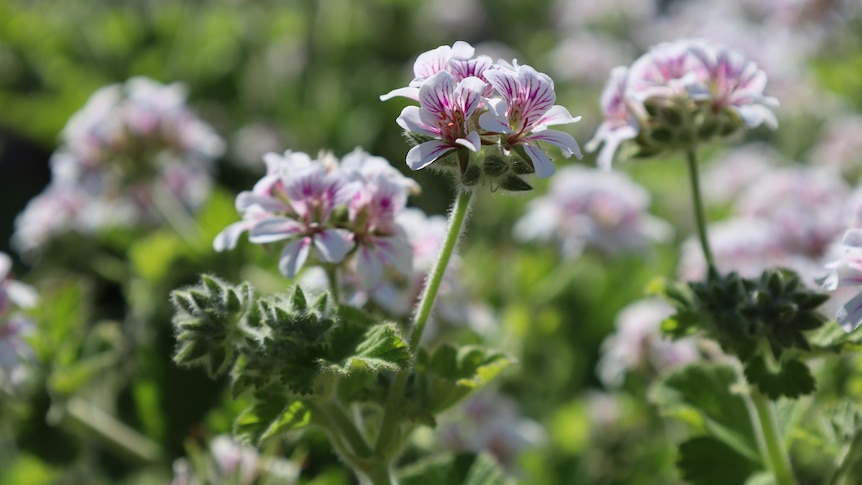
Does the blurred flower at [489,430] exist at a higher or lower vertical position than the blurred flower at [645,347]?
lower

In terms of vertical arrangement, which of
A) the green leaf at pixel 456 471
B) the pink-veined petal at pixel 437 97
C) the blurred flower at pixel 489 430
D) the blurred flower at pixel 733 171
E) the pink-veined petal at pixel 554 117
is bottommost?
the green leaf at pixel 456 471

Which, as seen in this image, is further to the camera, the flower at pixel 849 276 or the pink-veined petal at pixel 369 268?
the pink-veined petal at pixel 369 268

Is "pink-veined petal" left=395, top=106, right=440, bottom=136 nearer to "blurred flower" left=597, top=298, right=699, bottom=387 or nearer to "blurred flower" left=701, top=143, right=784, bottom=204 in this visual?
"blurred flower" left=597, top=298, right=699, bottom=387

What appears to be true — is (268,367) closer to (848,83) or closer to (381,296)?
(381,296)

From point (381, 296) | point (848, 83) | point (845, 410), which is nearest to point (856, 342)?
point (845, 410)

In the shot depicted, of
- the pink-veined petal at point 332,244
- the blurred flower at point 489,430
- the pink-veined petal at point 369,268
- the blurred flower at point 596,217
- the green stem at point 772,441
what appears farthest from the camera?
the blurred flower at point 596,217

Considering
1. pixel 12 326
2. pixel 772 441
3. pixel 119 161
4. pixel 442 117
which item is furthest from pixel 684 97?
pixel 119 161

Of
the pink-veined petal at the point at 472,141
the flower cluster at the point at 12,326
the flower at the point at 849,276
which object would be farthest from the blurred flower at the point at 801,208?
the flower cluster at the point at 12,326

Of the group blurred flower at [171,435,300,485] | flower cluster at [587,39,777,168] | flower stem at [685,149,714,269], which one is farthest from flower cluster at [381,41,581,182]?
blurred flower at [171,435,300,485]

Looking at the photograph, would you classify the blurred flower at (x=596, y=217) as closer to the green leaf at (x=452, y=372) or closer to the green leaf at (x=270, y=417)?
the green leaf at (x=452, y=372)
